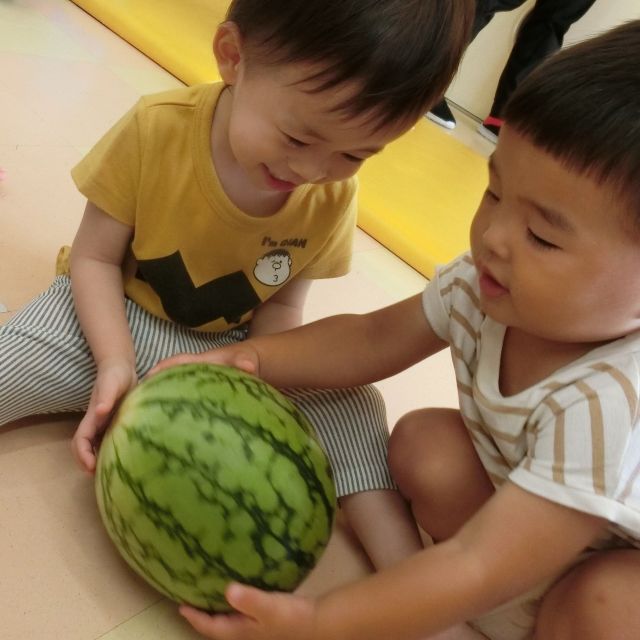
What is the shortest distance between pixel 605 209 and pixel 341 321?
44cm

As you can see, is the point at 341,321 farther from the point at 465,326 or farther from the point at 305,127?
the point at 305,127

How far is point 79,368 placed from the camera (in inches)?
37.0

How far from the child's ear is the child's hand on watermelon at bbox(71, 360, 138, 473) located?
380 mm

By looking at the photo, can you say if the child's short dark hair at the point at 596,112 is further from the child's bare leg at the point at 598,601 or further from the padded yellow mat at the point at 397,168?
the padded yellow mat at the point at 397,168

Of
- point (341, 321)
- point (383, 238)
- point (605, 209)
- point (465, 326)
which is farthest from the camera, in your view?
point (383, 238)

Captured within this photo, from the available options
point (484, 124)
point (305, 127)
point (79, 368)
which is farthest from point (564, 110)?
point (484, 124)

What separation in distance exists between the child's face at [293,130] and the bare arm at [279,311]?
0.28 meters

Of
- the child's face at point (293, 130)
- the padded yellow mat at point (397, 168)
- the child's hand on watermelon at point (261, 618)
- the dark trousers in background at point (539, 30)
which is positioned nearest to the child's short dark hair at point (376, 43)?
the child's face at point (293, 130)

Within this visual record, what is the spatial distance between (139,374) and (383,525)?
39 cm

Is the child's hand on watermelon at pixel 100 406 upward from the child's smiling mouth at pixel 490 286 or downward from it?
downward

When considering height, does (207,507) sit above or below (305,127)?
below

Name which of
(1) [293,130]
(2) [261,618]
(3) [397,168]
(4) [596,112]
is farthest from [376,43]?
(3) [397,168]

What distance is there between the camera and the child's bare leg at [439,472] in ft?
2.91

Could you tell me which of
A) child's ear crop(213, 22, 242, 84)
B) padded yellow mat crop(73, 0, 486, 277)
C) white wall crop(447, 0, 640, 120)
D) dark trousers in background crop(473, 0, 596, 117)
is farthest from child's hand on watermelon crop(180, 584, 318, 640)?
white wall crop(447, 0, 640, 120)
